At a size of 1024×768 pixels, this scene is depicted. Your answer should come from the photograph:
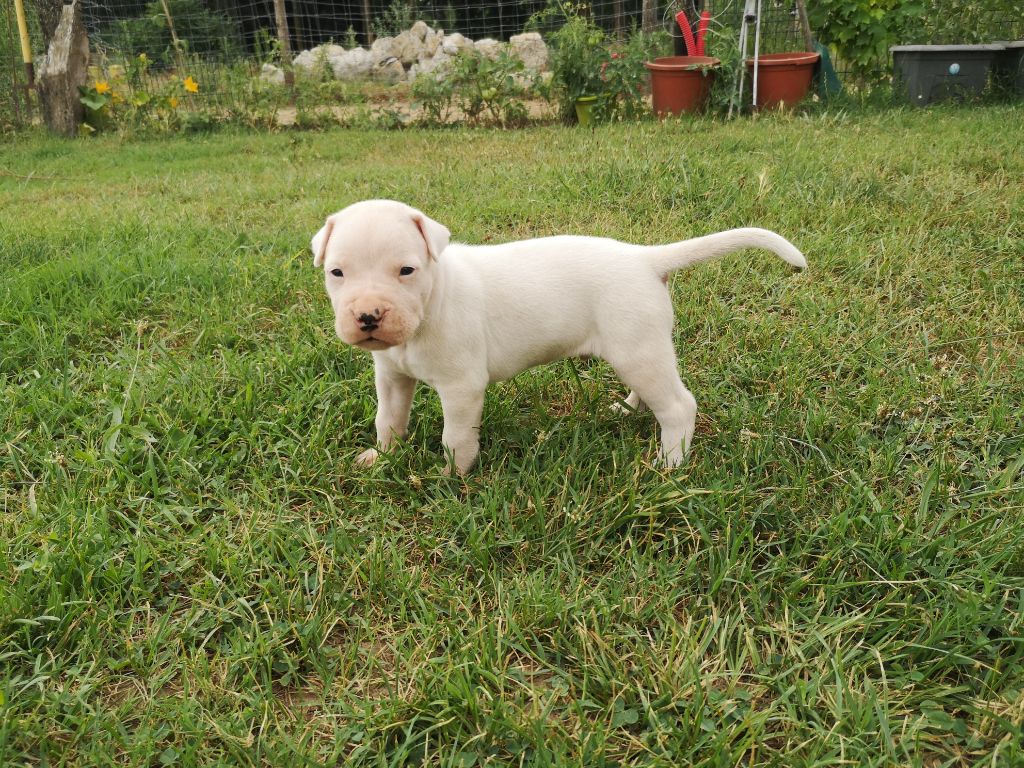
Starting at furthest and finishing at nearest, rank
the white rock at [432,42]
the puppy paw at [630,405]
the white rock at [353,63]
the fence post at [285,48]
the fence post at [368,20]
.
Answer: the white rock at [432,42] → the fence post at [368,20] → the white rock at [353,63] → the fence post at [285,48] → the puppy paw at [630,405]

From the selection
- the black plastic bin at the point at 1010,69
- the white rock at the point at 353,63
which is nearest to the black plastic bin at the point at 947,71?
the black plastic bin at the point at 1010,69

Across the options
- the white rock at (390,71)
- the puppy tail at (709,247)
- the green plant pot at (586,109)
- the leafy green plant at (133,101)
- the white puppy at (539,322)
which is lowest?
the white puppy at (539,322)

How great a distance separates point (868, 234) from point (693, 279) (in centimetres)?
123

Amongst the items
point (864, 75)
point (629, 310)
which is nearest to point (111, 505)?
point (629, 310)

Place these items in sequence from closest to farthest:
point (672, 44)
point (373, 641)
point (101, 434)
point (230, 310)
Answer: point (373, 641), point (101, 434), point (230, 310), point (672, 44)

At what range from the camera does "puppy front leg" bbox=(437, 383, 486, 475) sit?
2510 millimetres

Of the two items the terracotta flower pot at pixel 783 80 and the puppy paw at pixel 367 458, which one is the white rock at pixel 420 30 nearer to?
the terracotta flower pot at pixel 783 80

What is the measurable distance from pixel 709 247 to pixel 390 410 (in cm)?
125

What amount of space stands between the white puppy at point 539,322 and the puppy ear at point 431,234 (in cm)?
1

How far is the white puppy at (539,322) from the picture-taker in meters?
2.48

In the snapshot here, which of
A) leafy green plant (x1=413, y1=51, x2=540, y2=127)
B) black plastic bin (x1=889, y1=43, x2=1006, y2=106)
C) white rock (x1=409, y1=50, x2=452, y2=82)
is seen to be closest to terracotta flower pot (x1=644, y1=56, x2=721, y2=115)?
leafy green plant (x1=413, y1=51, x2=540, y2=127)

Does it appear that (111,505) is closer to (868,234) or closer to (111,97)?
(868,234)

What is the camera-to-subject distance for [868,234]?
444 centimetres

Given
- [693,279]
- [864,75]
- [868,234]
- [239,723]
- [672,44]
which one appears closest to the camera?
[239,723]
